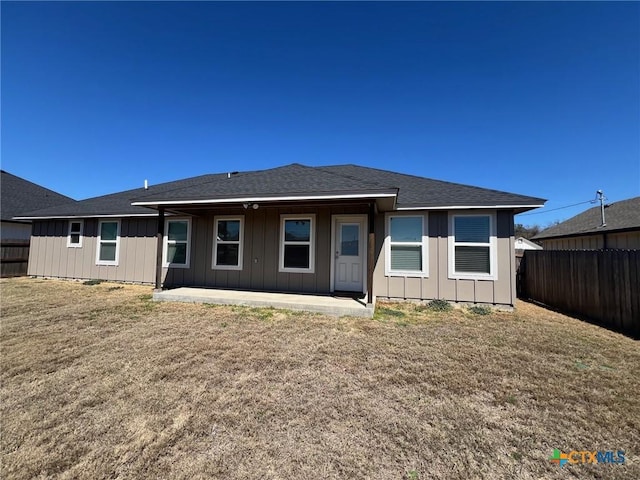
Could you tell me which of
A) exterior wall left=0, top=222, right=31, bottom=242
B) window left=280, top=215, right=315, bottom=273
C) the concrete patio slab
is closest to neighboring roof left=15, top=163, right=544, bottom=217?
window left=280, top=215, right=315, bottom=273

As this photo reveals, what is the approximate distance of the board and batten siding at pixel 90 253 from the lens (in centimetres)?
981

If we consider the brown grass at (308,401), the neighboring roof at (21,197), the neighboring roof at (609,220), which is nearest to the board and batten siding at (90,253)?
the neighboring roof at (21,197)

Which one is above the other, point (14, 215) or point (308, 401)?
point (14, 215)

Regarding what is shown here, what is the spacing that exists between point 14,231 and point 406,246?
17.2 m

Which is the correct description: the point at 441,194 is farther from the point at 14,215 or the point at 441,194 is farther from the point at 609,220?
the point at 14,215

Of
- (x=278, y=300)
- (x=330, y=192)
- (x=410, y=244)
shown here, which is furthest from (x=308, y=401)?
(x=410, y=244)

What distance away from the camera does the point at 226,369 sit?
3320 mm

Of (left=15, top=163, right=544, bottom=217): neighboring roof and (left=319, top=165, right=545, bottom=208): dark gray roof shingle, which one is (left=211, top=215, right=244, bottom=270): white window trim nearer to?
(left=15, top=163, right=544, bottom=217): neighboring roof

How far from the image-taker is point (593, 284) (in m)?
6.29

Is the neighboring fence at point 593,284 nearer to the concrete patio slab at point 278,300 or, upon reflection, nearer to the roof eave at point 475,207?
the roof eave at point 475,207

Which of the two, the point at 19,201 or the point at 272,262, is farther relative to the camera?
the point at 19,201

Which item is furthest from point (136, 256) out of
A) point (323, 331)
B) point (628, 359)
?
point (628, 359)

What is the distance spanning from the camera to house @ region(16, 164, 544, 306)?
6.67 m

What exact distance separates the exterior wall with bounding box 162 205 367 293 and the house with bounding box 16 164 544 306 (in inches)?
1.2
